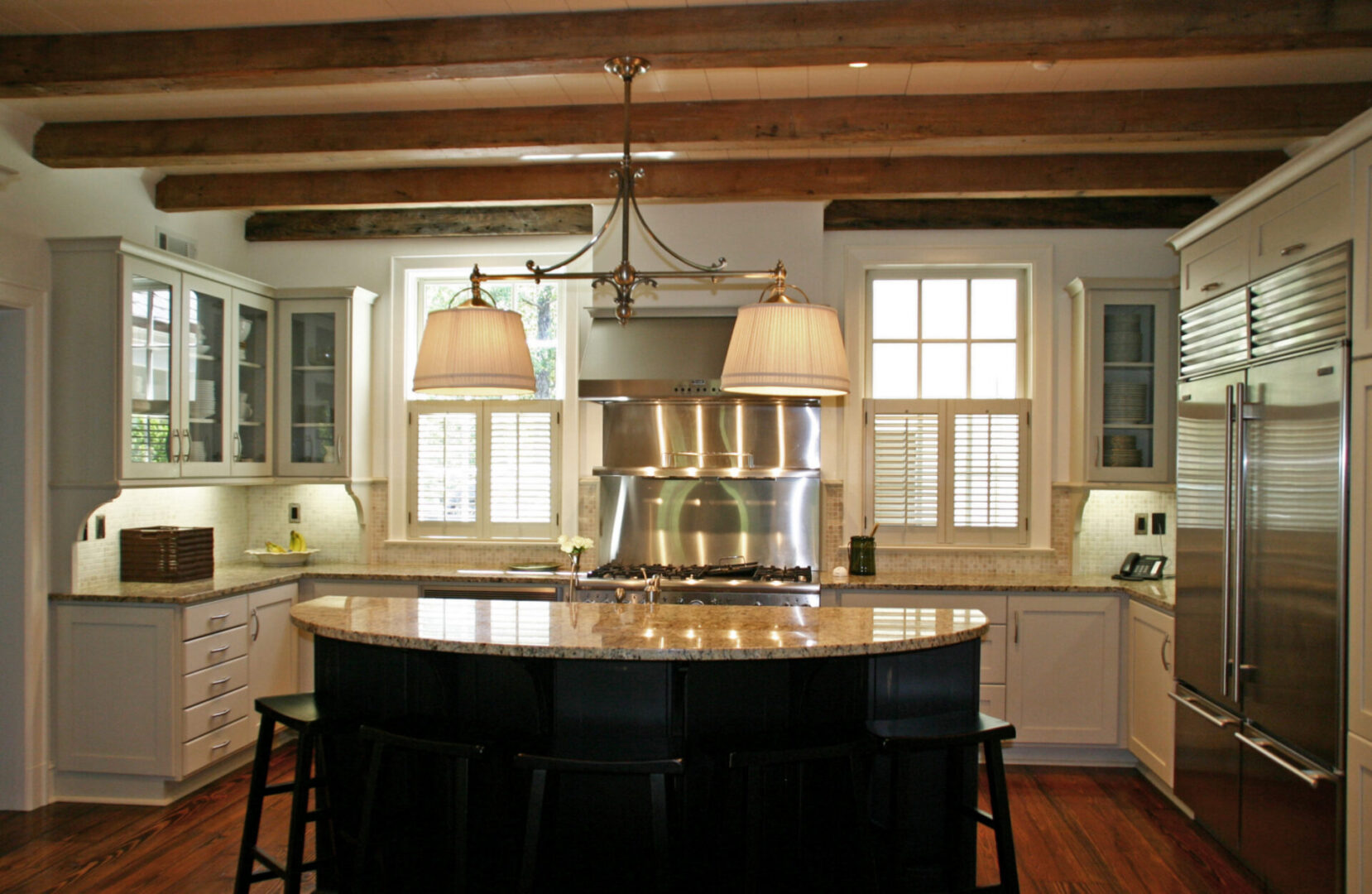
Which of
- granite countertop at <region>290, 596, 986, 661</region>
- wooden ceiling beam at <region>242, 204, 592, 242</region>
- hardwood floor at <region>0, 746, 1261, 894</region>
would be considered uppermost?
wooden ceiling beam at <region>242, 204, 592, 242</region>

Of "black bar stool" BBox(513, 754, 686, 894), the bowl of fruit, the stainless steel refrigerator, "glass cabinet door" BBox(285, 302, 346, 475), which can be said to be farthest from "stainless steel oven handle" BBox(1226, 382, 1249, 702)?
the bowl of fruit

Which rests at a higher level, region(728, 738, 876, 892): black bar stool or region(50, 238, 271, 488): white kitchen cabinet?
region(50, 238, 271, 488): white kitchen cabinet

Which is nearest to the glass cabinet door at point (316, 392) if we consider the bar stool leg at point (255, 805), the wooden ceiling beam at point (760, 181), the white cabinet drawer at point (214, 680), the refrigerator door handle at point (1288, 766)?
the wooden ceiling beam at point (760, 181)

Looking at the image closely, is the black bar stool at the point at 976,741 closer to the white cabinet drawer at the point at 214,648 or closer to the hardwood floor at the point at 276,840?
the hardwood floor at the point at 276,840

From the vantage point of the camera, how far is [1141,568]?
478 centimetres

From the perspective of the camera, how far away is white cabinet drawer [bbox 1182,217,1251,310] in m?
3.46

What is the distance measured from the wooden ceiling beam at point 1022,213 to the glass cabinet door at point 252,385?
3056mm

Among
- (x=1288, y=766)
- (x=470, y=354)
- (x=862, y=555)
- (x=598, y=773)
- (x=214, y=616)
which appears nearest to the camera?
(x=598, y=773)

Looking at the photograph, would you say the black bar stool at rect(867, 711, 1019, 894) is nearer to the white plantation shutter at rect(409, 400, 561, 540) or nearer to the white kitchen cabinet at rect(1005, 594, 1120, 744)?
the white kitchen cabinet at rect(1005, 594, 1120, 744)

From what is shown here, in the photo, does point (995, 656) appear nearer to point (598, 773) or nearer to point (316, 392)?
point (598, 773)

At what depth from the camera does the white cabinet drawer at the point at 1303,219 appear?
9.12 feet

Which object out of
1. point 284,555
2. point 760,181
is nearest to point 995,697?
point 760,181

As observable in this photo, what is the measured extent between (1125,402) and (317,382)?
166 inches

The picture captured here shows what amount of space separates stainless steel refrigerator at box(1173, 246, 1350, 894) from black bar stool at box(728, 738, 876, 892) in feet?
4.75
